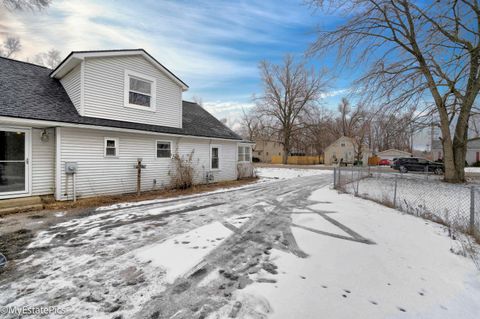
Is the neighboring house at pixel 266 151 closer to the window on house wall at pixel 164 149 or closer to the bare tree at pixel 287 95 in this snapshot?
the bare tree at pixel 287 95

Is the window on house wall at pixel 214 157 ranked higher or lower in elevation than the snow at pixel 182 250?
higher

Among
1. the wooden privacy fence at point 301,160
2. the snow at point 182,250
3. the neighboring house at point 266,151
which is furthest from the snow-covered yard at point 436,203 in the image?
the neighboring house at point 266,151

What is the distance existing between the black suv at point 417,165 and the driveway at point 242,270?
2051 centimetres

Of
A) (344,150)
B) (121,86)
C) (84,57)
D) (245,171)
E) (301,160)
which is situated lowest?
(245,171)

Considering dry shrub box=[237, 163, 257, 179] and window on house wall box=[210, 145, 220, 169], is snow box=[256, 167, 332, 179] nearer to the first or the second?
dry shrub box=[237, 163, 257, 179]

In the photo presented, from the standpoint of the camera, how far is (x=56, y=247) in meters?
3.61

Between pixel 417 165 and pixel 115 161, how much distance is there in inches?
1016

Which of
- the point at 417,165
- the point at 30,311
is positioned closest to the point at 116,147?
the point at 30,311

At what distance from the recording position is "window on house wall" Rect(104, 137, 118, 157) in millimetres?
8047

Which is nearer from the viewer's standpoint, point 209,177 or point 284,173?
point 209,177

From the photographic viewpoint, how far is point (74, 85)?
816cm

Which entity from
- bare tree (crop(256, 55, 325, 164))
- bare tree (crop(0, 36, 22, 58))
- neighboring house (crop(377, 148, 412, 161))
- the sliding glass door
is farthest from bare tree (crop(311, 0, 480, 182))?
neighboring house (crop(377, 148, 412, 161))

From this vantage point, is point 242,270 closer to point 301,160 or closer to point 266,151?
point 301,160

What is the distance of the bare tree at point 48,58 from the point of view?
1891cm
